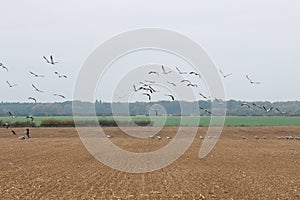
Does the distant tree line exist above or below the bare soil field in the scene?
above

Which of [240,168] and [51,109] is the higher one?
[51,109]

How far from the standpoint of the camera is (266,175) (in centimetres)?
2398

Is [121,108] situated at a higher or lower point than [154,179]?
higher

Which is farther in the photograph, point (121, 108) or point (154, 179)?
point (121, 108)

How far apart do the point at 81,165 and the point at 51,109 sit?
133 ft

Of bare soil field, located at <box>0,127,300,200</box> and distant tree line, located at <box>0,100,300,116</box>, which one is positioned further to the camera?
distant tree line, located at <box>0,100,300,116</box>

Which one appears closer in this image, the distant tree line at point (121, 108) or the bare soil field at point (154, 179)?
the bare soil field at point (154, 179)

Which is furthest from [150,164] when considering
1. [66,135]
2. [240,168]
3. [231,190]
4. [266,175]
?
[66,135]

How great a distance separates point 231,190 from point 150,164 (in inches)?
410

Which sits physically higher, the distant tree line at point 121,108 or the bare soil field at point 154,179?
the distant tree line at point 121,108

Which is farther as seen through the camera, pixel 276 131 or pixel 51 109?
pixel 276 131

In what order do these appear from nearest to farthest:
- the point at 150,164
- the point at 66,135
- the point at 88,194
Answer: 1. the point at 88,194
2. the point at 150,164
3. the point at 66,135

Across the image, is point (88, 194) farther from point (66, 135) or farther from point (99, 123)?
point (99, 123)

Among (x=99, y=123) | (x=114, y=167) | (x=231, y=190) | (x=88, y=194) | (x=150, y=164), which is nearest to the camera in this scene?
(x=88, y=194)
